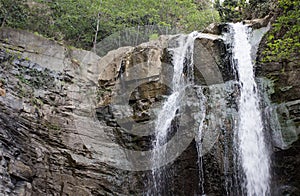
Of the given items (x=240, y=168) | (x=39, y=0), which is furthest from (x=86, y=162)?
(x=39, y=0)

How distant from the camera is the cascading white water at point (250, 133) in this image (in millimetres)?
8953

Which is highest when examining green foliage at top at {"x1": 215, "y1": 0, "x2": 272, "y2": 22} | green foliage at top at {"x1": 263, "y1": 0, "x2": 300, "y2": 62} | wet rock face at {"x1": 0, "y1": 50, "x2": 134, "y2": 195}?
green foliage at top at {"x1": 215, "y1": 0, "x2": 272, "y2": 22}

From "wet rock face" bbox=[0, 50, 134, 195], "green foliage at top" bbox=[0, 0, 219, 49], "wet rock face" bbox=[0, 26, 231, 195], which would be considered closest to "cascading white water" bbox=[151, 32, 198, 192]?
"wet rock face" bbox=[0, 26, 231, 195]

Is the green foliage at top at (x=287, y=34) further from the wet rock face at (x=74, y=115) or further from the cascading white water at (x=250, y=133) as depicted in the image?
the wet rock face at (x=74, y=115)

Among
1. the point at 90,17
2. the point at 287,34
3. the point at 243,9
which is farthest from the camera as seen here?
the point at 90,17

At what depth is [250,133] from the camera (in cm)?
973

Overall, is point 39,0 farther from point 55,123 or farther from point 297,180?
point 297,180

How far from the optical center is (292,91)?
9750mm

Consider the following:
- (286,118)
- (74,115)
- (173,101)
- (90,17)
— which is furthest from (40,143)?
(90,17)

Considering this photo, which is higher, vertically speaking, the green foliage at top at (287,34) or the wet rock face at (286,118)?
the green foliage at top at (287,34)

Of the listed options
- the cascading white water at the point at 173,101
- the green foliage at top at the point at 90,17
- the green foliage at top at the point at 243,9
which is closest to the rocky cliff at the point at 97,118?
the cascading white water at the point at 173,101

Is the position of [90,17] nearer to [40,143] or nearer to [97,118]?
[97,118]

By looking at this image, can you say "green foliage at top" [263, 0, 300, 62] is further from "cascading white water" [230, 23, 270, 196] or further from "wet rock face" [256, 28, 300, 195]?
"cascading white water" [230, 23, 270, 196]

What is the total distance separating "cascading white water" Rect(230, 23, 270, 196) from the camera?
8953 mm
